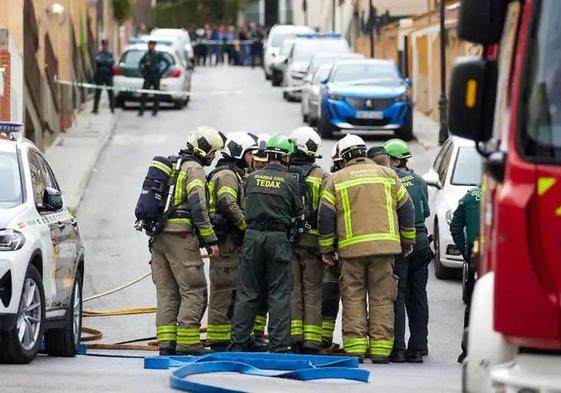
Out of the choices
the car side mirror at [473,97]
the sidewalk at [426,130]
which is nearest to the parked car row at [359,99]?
the sidewalk at [426,130]

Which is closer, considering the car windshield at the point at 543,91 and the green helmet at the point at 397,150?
the car windshield at the point at 543,91

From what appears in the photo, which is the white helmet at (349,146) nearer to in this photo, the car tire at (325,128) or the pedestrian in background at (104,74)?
the car tire at (325,128)

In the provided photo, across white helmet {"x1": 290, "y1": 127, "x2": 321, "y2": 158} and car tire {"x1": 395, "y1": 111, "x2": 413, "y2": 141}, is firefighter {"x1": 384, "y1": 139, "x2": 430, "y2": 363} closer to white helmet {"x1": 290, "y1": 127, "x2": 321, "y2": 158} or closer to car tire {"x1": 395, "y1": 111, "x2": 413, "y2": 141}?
white helmet {"x1": 290, "y1": 127, "x2": 321, "y2": 158}

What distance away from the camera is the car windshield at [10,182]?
41.9 ft

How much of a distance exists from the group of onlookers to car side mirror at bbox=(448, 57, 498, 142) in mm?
58824

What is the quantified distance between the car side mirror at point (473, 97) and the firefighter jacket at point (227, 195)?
6316 mm

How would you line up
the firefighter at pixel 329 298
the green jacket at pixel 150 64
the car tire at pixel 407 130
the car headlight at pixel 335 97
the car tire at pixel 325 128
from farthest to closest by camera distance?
1. the green jacket at pixel 150 64
2. the car tire at pixel 407 130
3. the car tire at pixel 325 128
4. the car headlight at pixel 335 97
5. the firefighter at pixel 329 298

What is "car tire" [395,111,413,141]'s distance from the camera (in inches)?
1324

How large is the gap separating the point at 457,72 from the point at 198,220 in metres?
6.21

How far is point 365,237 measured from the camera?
1334cm

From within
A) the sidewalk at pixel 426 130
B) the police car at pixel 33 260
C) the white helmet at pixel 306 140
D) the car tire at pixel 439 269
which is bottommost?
the sidewalk at pixel 426 130

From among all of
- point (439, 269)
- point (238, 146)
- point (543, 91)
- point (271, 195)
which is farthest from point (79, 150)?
point (543, 91)

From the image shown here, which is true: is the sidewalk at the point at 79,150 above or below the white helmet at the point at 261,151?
below

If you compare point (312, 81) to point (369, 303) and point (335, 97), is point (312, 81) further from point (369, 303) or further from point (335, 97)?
point (369, 303)
